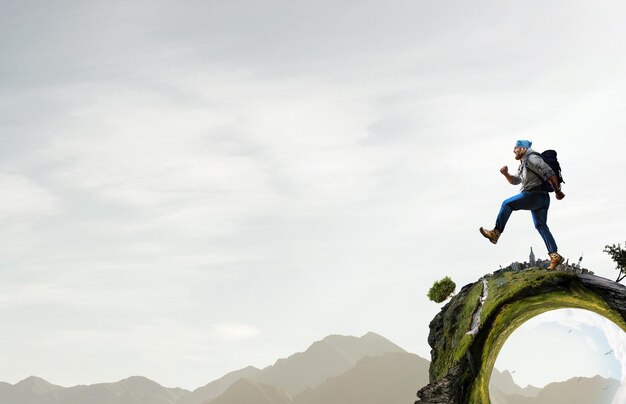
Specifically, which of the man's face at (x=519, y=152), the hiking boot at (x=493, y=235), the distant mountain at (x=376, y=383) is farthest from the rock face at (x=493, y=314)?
the distant mountain at (x=376, y=383)

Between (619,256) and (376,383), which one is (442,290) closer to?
(619,256)

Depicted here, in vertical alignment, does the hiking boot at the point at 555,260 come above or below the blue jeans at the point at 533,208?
below

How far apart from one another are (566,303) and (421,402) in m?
4.79

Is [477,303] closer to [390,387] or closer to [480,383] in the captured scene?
[480,383]

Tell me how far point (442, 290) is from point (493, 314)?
3.01 metres

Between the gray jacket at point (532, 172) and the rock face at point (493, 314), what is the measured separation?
7.56 ft

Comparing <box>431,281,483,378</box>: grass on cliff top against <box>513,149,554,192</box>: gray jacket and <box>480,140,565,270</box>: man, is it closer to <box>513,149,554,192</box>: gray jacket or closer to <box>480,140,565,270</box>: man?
<box>480,140,565,270</box>: man

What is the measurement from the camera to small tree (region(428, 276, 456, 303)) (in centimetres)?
1975

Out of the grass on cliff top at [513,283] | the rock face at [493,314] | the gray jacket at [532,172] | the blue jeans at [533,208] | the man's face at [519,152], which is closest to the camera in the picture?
the rock face at [493,314]

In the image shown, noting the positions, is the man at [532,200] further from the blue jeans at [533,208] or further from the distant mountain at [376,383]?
the distant mountain at [376,383]

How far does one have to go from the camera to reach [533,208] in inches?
693

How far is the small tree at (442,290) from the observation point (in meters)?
19.8

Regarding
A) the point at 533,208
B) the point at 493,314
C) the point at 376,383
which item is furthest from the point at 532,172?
the point at 376,383

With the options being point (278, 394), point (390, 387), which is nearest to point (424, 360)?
point (390, 387)
